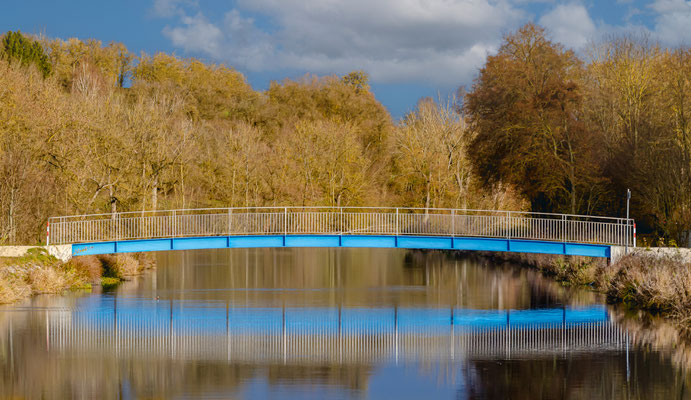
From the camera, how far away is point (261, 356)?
20875 mm

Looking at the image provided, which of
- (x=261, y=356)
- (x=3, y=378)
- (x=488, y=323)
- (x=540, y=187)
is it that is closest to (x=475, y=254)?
(x=540, y=187)

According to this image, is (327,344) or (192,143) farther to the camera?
(192,143)

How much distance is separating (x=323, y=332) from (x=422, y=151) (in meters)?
41.2

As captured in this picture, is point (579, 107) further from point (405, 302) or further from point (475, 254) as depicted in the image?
point (405, 302)

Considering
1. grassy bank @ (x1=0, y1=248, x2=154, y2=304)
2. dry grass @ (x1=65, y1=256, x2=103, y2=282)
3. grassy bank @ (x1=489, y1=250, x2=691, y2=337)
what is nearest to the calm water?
grassy bank @ (x1=0, y1=248, x2=154, y2=304)

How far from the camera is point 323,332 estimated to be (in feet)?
81.6

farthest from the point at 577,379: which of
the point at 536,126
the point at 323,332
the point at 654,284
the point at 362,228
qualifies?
the point at 536,126

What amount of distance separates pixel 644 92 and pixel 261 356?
35.4 meters

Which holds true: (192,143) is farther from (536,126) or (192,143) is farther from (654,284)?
(654,284)

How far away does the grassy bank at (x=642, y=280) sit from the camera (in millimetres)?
26766

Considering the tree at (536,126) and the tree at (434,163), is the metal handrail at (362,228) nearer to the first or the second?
the tree at (536,126)

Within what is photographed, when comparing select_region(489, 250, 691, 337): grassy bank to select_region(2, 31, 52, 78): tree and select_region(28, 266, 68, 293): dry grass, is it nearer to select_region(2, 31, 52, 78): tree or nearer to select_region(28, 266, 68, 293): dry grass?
select_region(28, 266, 68, 293): dry grass

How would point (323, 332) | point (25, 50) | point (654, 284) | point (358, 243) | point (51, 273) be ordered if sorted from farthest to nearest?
point (25, 50)
point (358, 243)
point (51, 273)
point (654, 284)
point (323, 332)

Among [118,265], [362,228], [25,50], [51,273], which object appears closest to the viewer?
[51,273]
